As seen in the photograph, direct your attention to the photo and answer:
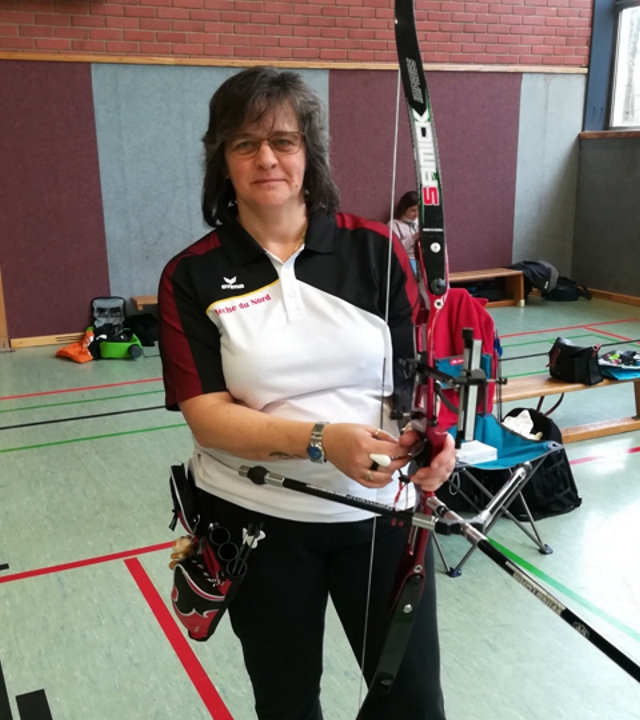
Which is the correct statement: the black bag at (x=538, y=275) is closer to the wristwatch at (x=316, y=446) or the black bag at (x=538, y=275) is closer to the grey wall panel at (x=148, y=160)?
the grey wall panel at (x=148, y=160)

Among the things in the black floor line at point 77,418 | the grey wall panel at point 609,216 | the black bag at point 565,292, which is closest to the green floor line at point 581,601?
the black floor line at point 77,418

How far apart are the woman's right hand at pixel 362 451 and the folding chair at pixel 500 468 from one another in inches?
53.1

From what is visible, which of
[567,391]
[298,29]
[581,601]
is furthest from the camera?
[298,29]

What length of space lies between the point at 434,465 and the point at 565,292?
6.19 metres

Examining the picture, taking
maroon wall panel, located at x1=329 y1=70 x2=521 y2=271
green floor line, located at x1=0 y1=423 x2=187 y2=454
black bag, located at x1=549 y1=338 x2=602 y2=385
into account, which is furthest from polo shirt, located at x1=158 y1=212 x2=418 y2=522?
maroon wall panel, located at x1=329 y1=70 x2=521 y2=271

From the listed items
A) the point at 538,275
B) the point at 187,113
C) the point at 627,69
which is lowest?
the point at 538,275

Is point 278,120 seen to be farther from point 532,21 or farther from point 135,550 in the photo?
point 532,21

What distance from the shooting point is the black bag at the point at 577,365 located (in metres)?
3.36

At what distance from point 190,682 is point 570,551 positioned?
131cm

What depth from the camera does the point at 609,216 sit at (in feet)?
22.3

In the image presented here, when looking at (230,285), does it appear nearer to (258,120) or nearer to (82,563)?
(258,120)

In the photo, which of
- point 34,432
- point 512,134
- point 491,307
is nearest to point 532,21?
point 512,134

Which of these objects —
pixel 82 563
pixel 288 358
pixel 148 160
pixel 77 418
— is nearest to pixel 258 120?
pixel 288 358

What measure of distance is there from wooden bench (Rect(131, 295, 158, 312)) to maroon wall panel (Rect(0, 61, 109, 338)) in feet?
0.80
